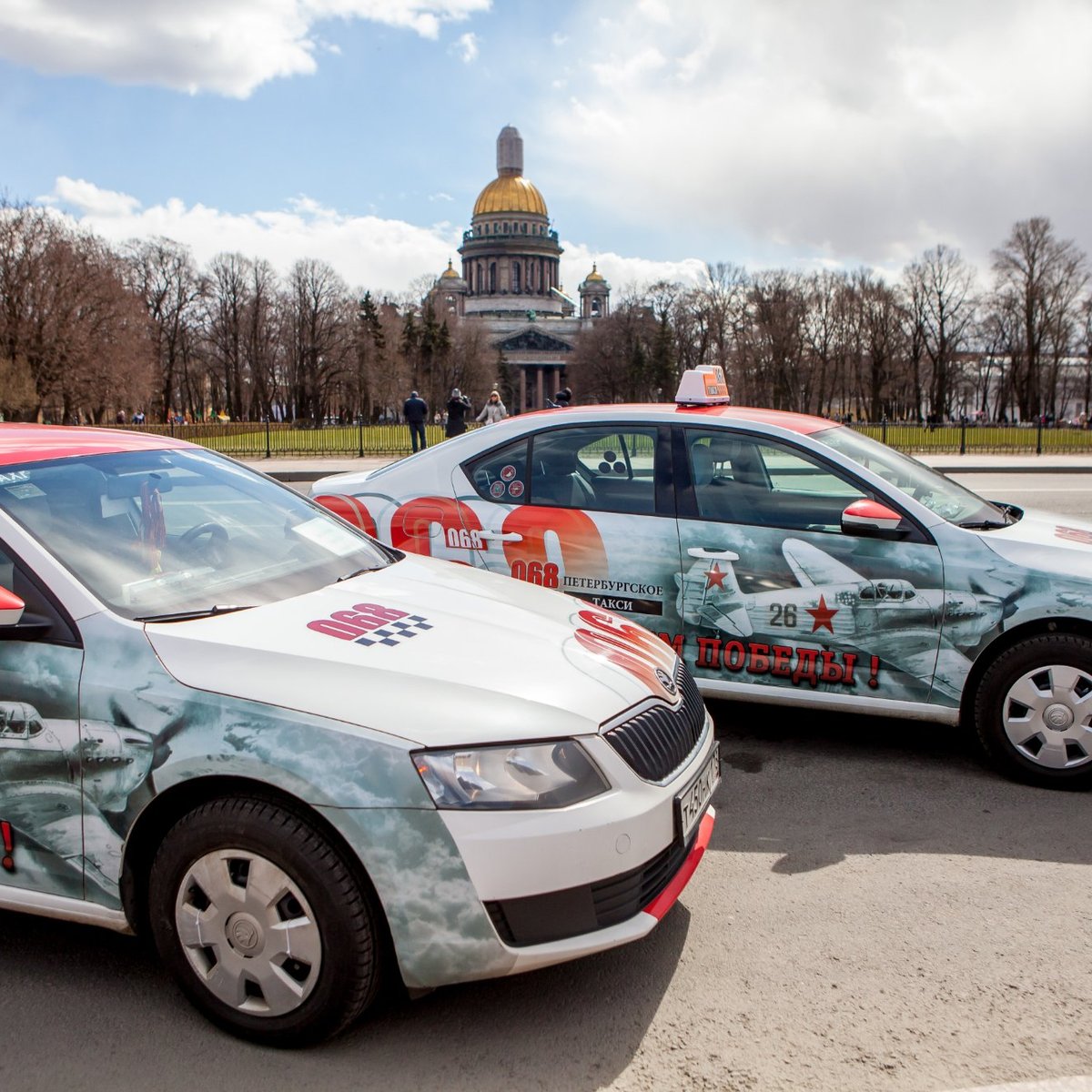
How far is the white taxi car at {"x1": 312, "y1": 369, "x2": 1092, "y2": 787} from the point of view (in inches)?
178

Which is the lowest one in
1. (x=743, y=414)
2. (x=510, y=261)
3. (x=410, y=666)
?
(x=410, y=666)

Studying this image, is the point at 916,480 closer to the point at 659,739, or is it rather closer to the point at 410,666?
the point at 659,739

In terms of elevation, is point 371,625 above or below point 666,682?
above

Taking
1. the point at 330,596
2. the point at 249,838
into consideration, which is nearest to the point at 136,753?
the point at 249,838

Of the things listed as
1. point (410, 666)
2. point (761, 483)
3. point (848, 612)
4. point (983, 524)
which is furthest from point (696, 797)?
point (983, 524)

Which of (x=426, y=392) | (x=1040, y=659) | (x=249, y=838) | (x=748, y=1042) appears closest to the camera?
(x=249, y=838)

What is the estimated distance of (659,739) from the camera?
297cm

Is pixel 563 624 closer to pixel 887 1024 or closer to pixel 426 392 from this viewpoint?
pixel 887 1024

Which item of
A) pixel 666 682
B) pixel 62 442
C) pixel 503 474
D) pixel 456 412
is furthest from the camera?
pixel 456 412

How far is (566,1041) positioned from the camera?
276 cm

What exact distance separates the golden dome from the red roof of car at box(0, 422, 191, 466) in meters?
142

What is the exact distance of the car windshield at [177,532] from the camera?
3.08m

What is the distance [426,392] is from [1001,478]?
209ft

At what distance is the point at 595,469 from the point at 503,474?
1.66 ft
